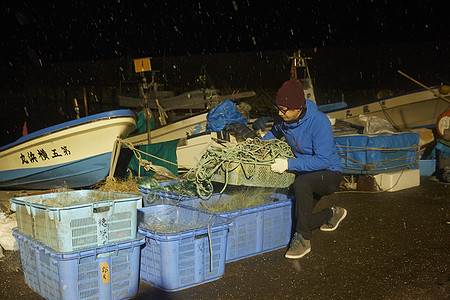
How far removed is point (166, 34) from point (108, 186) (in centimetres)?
1254

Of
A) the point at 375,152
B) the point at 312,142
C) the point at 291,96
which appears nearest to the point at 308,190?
the point at 312,142

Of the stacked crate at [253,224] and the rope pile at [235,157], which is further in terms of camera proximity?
the rope pile at [235,157]

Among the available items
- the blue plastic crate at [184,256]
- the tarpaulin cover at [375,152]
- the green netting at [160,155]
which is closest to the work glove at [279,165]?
the blue plastic crate at [184,256]

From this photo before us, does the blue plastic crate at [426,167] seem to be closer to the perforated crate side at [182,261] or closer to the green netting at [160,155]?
the green netting at [160,155]

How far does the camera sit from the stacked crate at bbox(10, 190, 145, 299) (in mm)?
3555

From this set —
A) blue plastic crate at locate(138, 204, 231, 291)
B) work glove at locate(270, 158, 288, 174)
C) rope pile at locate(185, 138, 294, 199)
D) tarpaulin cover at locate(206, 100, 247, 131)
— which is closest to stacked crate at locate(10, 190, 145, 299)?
blue plastic crate at locate(138, 204, 231, 291)

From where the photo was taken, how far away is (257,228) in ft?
16.2

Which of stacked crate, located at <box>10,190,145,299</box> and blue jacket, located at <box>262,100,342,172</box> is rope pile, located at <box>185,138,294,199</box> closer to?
blue jacket, located at <box>262,100,342,172</box>

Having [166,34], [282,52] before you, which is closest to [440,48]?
[282,52]

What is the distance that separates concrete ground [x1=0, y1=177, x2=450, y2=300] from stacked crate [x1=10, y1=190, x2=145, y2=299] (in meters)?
0.29

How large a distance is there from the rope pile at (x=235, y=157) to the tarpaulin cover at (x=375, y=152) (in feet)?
11.5

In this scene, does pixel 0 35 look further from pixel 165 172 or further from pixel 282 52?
pixel 165 172

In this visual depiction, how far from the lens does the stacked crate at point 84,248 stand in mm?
3555

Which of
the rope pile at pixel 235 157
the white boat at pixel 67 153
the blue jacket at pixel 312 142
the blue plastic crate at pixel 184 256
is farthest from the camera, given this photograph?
the white boat at pixel 67 153
